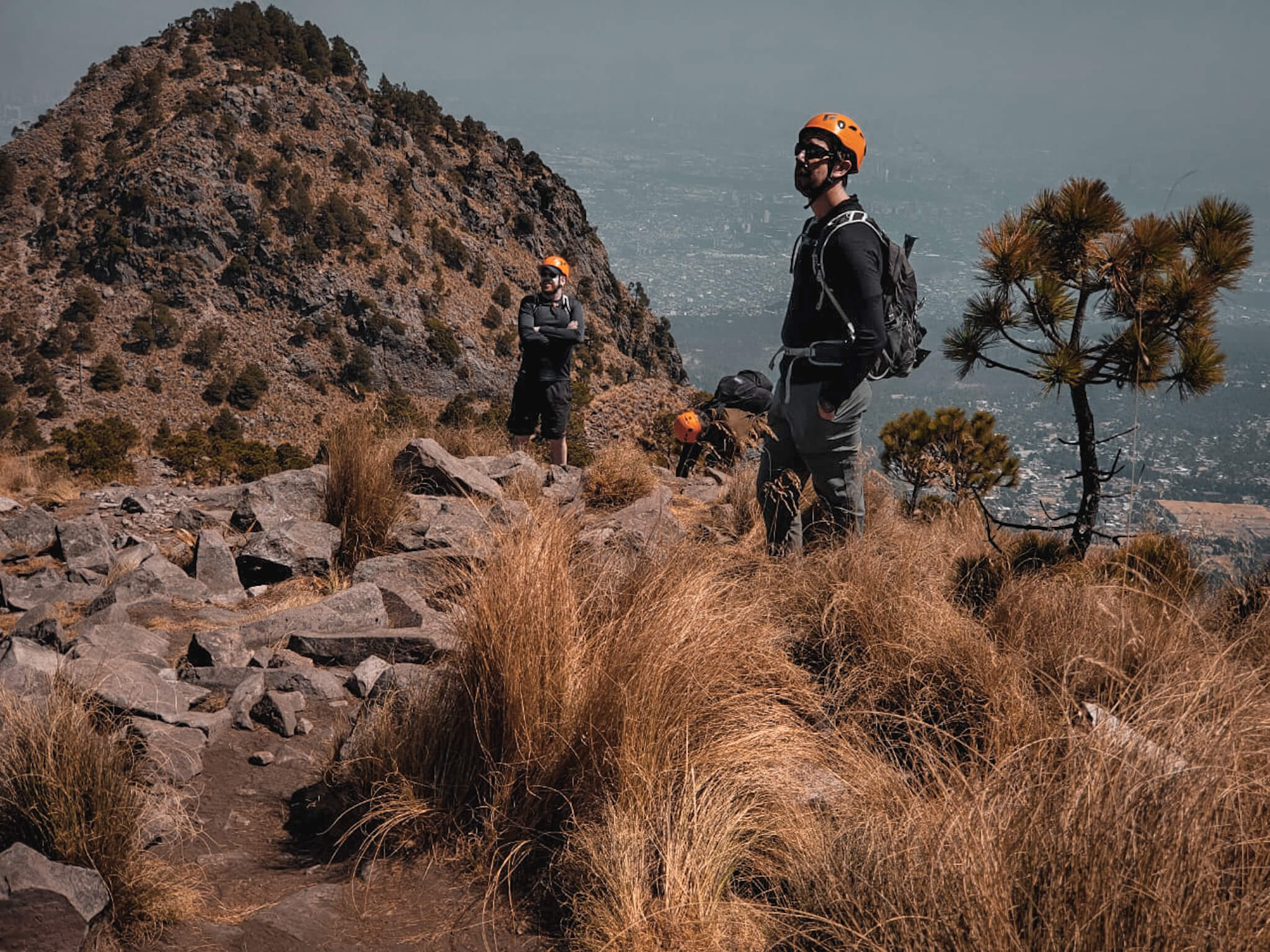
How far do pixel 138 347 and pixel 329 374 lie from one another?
36.2 ft

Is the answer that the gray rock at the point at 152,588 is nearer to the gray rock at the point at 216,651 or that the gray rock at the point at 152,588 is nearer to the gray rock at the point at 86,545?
the gray rock at the point at 86,545

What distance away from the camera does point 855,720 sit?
9.80 ft

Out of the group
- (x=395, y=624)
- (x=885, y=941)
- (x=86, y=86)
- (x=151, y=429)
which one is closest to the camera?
(x=885, y=941)

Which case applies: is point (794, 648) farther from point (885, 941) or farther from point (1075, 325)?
point (1075, 325)

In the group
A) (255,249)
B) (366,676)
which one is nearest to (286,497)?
(366,676)

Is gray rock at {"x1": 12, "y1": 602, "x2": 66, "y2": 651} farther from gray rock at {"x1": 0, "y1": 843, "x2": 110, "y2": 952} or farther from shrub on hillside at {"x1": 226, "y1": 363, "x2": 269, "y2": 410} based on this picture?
shrub on hillside at {"x1": 226, "y1": 363, "x2": 269, "y2": 410}

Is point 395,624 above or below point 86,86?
below

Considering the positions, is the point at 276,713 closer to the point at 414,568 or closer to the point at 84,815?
the point at 84,815

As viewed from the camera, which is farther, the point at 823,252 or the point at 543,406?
the point at 543,406

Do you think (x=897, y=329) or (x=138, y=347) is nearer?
(x=897, y=329)

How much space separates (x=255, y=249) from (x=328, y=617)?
65.3 meters

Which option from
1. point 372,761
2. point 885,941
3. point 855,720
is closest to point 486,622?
point 372,761

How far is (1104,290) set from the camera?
15.8 ft

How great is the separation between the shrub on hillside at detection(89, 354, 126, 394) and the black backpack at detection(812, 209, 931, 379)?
53.4 m
